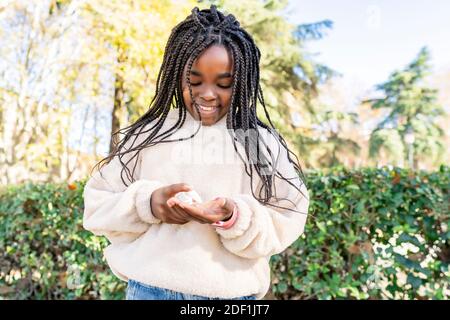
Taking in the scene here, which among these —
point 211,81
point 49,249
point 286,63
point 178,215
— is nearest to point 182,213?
point 178,215

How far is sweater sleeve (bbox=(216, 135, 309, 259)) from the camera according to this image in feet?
3.81

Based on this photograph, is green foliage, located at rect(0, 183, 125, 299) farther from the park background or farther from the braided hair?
the braided hair

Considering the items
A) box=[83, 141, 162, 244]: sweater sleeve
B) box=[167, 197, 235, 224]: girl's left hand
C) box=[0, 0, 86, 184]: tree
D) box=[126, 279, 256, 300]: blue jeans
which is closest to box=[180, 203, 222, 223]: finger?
box=[167, 197, 235, 224]: girl's left hand

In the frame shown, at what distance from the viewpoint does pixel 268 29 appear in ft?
34.2

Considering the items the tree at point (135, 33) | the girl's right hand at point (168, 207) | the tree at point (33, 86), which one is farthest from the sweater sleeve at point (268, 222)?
the tree at point (33, 86)

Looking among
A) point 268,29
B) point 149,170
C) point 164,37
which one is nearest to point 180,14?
point 164,37

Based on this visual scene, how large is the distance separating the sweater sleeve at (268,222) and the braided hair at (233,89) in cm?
3

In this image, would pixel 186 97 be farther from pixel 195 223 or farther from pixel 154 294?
pixel 154 294

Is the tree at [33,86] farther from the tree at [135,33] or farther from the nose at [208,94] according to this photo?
the nose at [208,94]

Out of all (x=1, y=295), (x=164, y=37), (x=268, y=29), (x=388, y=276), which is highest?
(x=268, y=29)

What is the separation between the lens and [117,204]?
4.05 feet

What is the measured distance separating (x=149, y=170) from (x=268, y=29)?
9741 millimetres

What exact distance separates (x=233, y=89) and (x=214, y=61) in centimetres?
10
